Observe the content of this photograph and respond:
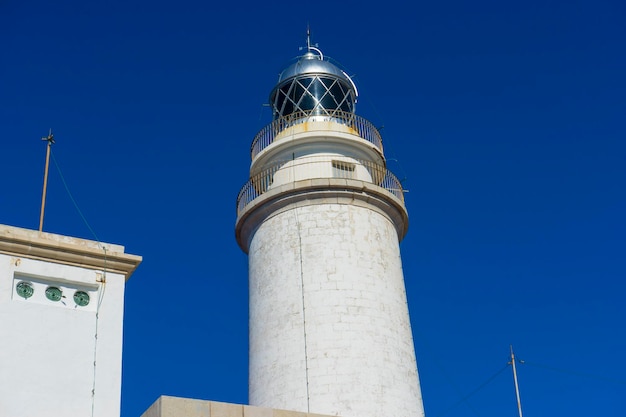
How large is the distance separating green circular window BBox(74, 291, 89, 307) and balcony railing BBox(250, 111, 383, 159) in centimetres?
823

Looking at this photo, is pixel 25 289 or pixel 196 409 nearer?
pixel 196 409

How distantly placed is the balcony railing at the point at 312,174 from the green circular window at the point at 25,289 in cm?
737

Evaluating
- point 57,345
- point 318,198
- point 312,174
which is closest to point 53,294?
point 57,345

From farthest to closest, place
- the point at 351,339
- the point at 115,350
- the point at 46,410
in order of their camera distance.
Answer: the point at 351,339
the point at 115,350
the point at 46,410

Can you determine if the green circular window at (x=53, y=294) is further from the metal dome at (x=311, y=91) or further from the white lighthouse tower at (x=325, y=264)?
the metal dome at (x=311, y=91)

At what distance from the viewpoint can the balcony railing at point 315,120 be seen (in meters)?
21.0

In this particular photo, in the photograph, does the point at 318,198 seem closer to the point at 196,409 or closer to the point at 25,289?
the point at 25,289

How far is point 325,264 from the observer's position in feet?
59.7

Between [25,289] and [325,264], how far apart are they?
6.86 meters

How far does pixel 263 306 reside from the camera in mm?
18469

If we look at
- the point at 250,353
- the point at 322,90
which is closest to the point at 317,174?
the point at 322,90

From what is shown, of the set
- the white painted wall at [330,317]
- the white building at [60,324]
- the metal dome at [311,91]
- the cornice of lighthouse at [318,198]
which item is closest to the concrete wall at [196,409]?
the white building at [60,324]

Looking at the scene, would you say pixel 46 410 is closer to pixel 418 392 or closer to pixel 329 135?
pixel 418 392

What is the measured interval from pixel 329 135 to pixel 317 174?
0.97 meters
